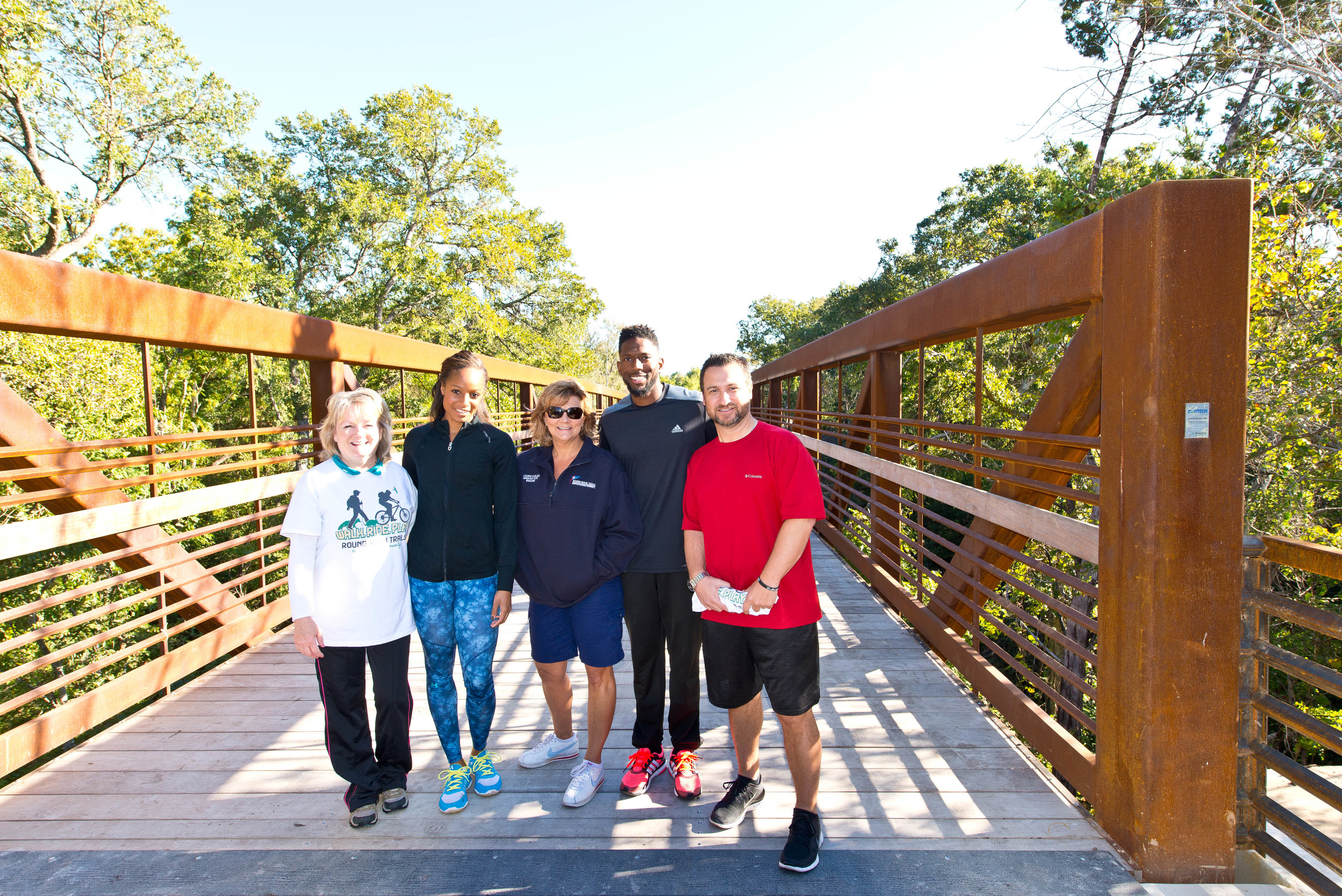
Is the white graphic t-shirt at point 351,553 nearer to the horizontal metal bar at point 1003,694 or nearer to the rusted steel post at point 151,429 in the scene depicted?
the rusted steel post at point 151,429

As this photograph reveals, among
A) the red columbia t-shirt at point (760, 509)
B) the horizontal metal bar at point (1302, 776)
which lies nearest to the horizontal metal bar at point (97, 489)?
the red columbia t-shirt at point (760, 509)

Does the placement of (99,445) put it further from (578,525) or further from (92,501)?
(578,525)

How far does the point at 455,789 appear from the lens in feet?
8.61

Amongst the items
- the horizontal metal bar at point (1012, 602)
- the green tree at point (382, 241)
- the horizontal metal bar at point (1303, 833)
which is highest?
the green tree at point (382, 241)

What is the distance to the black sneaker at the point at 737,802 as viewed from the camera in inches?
97.0

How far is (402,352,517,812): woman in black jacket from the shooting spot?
8.60ft

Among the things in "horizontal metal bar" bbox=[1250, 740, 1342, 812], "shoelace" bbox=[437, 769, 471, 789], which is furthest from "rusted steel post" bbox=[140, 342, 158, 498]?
"horizontal metal bar" bbox=[1250, 740, 1342, 812]

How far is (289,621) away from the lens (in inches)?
202

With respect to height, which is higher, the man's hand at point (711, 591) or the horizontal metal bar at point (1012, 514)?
the horizontal metal bar at point (1012, 514)

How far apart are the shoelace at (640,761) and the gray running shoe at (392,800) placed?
82 centimetres

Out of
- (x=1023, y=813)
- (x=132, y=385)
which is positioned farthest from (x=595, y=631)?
(x=132, y=385)

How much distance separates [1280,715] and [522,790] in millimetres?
2456

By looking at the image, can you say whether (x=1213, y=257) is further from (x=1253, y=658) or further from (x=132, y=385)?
(x=132, y=385)

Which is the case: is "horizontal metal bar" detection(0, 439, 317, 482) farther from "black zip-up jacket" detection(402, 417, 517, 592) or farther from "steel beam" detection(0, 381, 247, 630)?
"black zip-up jacket" detection(402, 417, 517, 592)
